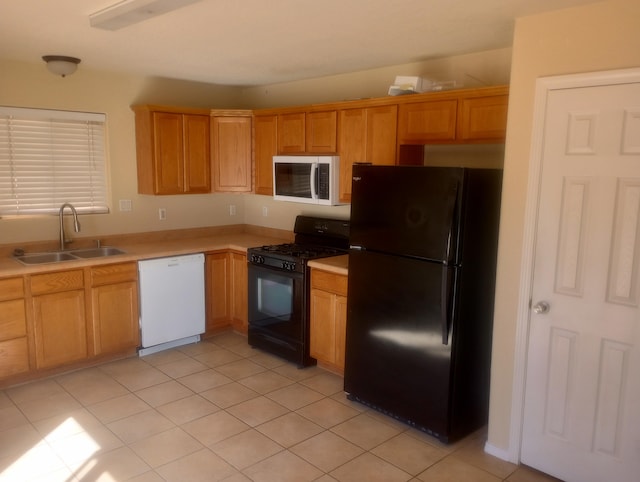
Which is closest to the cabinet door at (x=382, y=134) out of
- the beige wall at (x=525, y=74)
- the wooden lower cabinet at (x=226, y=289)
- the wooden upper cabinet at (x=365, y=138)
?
the wooden upper cabinet at (x=365, y=138)

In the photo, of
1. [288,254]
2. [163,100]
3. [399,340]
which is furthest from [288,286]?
[163,100]

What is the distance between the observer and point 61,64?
12.4 feet

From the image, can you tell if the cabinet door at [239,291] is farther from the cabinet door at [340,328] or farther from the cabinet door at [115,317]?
the cabinet door at [340,328]

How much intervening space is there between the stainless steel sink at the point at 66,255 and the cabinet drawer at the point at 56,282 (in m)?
0.16

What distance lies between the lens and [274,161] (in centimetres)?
440

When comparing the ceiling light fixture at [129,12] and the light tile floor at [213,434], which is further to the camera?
the light tile floor at [213,434]

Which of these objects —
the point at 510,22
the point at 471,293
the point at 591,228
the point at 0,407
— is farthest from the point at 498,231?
the point at 0,407

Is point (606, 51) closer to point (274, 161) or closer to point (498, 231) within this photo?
point (498, 231)

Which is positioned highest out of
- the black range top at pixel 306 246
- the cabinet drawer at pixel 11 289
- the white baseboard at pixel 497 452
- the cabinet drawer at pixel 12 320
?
the black range top at pixel 306 246

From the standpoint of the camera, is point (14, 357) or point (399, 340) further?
point (14, 357)

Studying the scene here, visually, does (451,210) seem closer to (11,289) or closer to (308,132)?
(308,132)

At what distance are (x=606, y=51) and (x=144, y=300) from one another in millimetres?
3669

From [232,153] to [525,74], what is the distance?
115 inches

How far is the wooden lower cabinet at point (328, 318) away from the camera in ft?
12.2
